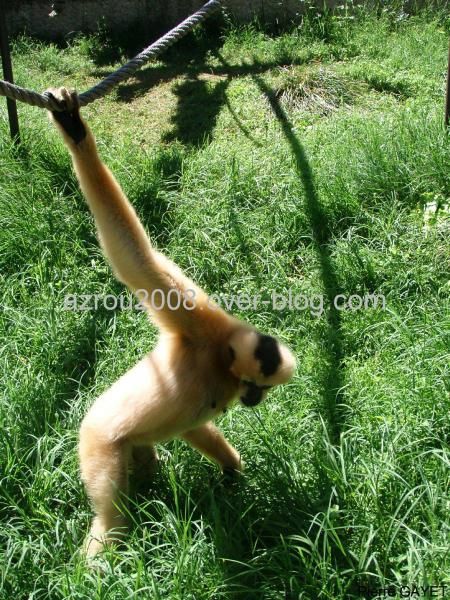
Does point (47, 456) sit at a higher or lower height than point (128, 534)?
higher

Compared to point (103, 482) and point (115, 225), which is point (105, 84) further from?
point (103, 482)

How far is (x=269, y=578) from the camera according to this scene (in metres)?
3.10

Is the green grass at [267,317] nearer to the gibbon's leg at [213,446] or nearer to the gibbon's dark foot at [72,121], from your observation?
the gibbon's leg at [213,446]

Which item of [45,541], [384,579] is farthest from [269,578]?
[45,541]

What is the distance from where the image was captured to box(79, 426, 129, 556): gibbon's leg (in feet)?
10.9

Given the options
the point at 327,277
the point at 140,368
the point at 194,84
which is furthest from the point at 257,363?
the point at 194,84

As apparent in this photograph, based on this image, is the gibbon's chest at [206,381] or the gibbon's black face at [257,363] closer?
the gibbon's black face at [257,363]

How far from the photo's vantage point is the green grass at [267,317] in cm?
316

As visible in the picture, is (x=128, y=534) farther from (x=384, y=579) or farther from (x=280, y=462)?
(x=384, y=579)

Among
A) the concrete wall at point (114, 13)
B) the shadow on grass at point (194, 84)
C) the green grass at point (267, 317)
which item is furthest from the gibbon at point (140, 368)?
the concrete wall at point (114, 13)

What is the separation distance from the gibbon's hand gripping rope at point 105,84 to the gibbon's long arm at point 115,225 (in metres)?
0.13

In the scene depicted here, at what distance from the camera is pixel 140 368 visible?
351 cm

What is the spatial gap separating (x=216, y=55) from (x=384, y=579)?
884 cm

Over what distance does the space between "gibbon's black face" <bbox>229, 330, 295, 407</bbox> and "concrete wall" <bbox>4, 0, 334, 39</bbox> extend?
8672mm
